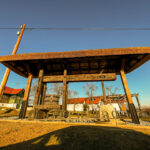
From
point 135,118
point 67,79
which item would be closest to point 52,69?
point 67,79

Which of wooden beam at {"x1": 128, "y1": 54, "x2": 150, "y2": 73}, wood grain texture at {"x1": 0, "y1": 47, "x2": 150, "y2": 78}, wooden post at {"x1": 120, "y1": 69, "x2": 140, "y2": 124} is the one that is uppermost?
wood grain texture at {"x1": 0, "y1": 47, "x2": 150, "y2": 78}

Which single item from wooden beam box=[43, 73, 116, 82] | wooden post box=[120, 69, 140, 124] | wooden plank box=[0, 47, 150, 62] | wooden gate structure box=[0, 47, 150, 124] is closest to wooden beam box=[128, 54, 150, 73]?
wooden gate structure box=[0, 47, 150, 124]

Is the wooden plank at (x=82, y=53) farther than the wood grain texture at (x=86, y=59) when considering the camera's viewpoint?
No

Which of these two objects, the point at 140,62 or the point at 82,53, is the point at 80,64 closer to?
the point at 82,53

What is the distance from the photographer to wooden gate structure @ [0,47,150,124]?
21.4 feet

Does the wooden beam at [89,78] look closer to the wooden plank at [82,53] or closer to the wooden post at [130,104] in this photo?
the wooden post at [130,104]

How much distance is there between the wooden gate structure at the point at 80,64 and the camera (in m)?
6.52

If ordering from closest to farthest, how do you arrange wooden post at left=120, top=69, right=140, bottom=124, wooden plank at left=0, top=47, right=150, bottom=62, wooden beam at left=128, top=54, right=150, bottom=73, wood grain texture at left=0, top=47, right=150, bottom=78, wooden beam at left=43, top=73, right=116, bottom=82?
wooden post at left=120, top=69, right=140, bottom=124 → wooden plank at left=0, top=47, right=150, bottom=62 → wood grain texture at left=0, top=47, right=150, bottom=78 → wooden beam at left=128, top=54, right=150, bottom=73 → wooden beam at left=43, top=73, right=116, bottom=82

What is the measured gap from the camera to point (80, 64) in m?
8.72

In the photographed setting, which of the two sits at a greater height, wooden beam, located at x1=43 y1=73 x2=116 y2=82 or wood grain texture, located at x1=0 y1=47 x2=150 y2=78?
wood grain texture, located at x1=0 y1=47 x2=150 y2=78

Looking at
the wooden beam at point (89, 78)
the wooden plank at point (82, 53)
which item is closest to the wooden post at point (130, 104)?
the wooden beam at point (89, 78)

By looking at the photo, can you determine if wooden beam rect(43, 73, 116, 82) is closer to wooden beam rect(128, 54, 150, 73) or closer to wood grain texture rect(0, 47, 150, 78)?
wood grain texture rect(0, 47, 150, 78)

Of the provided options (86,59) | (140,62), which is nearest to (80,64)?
(86,59)

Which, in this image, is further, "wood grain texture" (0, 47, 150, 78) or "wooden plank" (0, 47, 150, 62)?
"wood grain texture" (0, 47, 150, 78)
